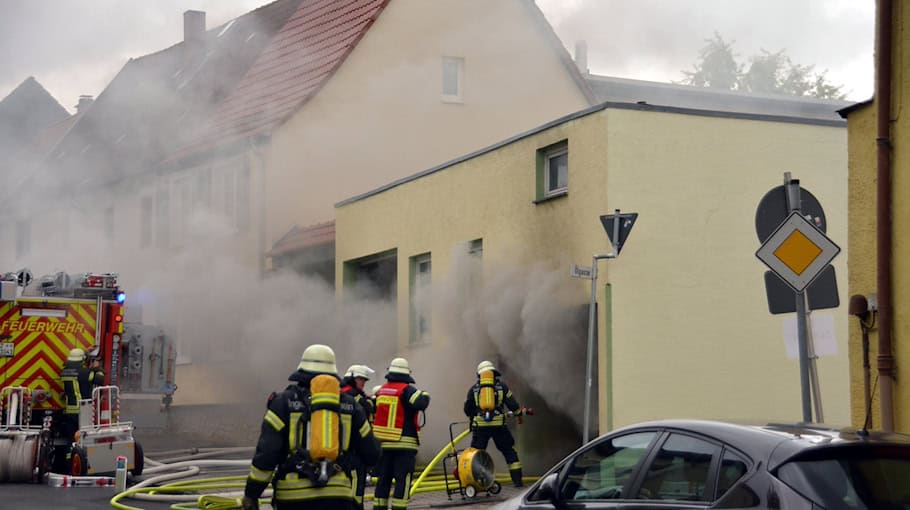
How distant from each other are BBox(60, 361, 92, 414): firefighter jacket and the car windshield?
1329 centimetres

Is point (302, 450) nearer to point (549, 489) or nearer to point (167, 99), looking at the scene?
point (549, 489)

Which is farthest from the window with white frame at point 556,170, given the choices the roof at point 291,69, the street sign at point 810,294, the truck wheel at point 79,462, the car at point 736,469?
the roof at point 291,69

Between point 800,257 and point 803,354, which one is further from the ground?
point 800,257

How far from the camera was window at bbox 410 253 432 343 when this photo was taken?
67.0 feet

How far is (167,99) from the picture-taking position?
33719mm

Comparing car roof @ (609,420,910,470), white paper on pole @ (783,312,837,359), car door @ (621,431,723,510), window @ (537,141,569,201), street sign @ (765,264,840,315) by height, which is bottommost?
car door @ (621,431,723,510)

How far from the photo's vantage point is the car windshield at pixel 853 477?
5754 mm

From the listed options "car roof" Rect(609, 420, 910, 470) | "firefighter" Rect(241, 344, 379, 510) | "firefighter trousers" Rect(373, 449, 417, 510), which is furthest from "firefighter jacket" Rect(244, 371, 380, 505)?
"firefighter trousers" Rect(373, 449, 417, 510)

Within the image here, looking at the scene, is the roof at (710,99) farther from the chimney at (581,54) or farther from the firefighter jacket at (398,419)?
the firefighter jacket at (398,419)

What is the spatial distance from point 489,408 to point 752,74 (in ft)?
A: 151

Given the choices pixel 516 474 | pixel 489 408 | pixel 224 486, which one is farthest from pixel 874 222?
pixel 224 486

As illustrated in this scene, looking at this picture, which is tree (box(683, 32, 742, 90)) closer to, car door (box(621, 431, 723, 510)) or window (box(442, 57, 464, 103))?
window (box(442, 57, 464, 103))

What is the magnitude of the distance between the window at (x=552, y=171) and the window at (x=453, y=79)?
10.8 meters

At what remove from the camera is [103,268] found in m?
32.2
